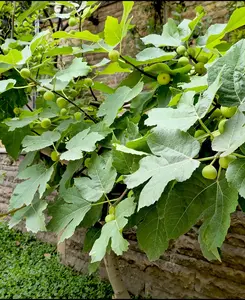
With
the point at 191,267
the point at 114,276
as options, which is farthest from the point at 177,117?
the point at 191,267

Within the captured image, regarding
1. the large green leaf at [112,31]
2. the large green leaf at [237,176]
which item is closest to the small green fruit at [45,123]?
the large green leaf at [112,31]

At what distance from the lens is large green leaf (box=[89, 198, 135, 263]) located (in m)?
0.48

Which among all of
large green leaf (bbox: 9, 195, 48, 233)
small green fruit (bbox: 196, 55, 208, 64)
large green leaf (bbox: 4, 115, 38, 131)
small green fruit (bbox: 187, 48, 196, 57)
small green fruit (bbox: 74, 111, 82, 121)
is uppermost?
small green fruit (bbox: 187, 48, 196, 57)

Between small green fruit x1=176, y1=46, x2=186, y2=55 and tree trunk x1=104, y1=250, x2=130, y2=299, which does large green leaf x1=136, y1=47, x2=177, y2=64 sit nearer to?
small green fruit x1=176, y1=46, x2=186, y2=55

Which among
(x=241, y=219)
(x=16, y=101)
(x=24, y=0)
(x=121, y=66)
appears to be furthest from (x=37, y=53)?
(x=241, y=219)

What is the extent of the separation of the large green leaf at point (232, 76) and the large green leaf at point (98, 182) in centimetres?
22

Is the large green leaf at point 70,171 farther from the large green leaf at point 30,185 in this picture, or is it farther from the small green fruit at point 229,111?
the small green fruit at point 229,111

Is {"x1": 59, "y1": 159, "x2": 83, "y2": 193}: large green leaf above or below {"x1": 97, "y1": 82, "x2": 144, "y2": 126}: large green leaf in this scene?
below

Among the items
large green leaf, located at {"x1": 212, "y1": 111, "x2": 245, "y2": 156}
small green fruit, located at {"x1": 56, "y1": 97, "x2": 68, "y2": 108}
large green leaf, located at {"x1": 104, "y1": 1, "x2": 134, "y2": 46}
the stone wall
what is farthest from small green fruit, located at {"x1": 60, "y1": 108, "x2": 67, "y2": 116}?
the stone wall

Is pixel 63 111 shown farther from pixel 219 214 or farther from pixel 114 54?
pixel 219 214

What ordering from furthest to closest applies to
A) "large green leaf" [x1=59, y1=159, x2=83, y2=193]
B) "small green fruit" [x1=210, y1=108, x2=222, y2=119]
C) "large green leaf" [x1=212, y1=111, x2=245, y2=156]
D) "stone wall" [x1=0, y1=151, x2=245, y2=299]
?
"stone wall" [x1=0, y1=151, x2=245, y2=299] < "large green leaf" [x1=59, y1=159, x2=83, y2=193] < "small green fruit" [x1=210, y1=108, x2=222, y2=119] < "large green leaf" [x1=212, y1=111, x2=245, y2=156]

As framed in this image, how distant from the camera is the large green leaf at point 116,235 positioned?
1.57 ft

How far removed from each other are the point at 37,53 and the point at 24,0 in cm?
80

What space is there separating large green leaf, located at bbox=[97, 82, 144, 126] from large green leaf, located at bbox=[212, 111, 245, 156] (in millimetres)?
250
